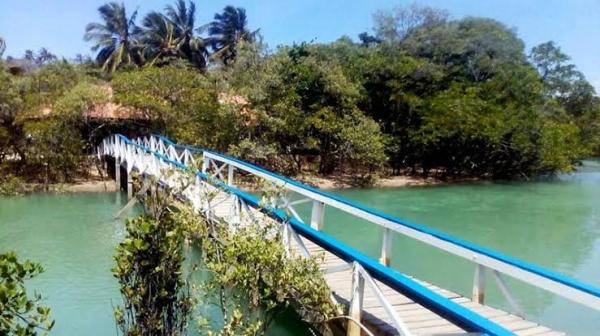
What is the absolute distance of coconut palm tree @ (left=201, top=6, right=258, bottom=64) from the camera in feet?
108

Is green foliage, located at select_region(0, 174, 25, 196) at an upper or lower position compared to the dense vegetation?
lower

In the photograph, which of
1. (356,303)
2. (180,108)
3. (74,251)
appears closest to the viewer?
(356,303)

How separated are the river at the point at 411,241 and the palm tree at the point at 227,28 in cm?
1829

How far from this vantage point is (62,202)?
45.7ft

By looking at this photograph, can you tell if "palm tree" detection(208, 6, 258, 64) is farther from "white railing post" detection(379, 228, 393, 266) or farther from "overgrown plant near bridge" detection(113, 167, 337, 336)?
"overgrown plant near bridge" detection(113, 167, 337, 336)

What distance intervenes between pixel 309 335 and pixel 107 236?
21.0 ft

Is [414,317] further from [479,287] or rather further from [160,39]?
[160,39]

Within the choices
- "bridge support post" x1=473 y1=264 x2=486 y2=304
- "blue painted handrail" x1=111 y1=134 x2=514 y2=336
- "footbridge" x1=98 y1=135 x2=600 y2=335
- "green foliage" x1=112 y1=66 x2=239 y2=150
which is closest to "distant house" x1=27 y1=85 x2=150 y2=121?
"green foliage" x1=112 y1=66 x2=239 y2=150

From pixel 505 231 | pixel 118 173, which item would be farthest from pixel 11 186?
pixel 505 231

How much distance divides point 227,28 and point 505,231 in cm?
2613

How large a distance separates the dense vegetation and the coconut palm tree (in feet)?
14.4

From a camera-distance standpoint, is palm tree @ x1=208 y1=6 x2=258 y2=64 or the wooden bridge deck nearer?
the wooden bridge deck

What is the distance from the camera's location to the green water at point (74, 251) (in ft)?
18.4

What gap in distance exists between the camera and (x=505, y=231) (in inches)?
472
